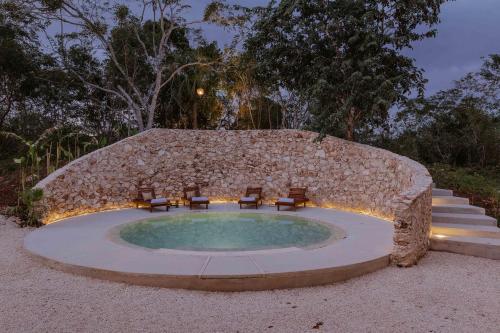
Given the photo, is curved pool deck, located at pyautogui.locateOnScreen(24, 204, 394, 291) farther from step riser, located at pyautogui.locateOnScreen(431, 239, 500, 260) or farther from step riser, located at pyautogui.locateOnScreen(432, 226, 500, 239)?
step riser, located at pyautogui.locateOnScreen(432, 226, 500, 239)

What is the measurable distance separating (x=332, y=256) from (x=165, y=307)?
288 centimetres

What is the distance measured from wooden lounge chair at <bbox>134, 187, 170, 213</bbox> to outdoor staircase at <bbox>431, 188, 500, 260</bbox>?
757 cm

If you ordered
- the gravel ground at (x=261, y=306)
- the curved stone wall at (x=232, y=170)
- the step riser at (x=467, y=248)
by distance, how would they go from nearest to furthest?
1. the gravel ground at (x=261, y=306)
2. the step riser at (x=467, y=248)
3. the curved stone wall at (x=232, y=170)

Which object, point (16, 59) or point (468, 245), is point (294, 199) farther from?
point (16, 59)

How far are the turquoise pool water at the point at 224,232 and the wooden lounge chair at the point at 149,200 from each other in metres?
0.96

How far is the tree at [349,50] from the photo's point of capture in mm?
10977

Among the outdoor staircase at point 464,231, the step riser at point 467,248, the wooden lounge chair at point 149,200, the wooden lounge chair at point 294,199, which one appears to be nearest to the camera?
the step riser at point 467,248

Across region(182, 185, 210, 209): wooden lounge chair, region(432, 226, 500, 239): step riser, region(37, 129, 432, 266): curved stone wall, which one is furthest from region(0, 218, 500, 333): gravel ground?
region(182, 185, 210, 209): wooden lounge chair

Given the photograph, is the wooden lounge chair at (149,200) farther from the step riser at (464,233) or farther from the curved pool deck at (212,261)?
the step riser at (464,233)

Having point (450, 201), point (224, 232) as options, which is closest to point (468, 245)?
point (450, 201)

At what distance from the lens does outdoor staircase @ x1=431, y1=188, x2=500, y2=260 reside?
21.3 feet

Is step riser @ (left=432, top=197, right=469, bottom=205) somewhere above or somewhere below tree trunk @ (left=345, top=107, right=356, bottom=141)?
below

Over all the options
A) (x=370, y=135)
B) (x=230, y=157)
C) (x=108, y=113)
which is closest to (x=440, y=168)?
(x=370, y=135)

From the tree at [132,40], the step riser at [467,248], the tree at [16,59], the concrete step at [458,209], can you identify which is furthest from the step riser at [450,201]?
the tree at [16,59]
